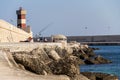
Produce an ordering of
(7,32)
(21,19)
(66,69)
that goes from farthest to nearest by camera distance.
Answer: (21,19), (7,32), (66,69)

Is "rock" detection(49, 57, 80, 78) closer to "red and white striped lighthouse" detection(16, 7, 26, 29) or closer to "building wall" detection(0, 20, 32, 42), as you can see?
"building wall" detection(0, 20, 32, 42)

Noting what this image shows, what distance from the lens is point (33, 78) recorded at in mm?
11242

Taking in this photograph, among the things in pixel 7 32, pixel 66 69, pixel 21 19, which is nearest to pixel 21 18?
pixel 21 19

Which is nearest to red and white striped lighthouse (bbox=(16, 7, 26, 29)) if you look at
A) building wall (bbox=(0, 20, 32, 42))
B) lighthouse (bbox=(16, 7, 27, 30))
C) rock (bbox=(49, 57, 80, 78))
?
lighthouse (bbox=(16, 7, 27, 30))

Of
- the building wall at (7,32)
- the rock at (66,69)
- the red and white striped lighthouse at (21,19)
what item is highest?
the red and white striped lighthouse at (21,19)

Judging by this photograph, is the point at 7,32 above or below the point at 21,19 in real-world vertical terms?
below

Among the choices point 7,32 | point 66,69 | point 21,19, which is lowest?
point 66,69

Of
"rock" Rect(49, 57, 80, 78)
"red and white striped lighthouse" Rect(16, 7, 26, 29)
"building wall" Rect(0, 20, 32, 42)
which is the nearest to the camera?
"rock" Rect(49, 57, 80, 78)

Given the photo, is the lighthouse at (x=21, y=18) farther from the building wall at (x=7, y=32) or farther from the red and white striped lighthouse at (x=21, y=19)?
the building wall at (x=7, y=32)

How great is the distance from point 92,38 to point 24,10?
290ft

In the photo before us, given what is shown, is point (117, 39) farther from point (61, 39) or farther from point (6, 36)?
point (6, 36)

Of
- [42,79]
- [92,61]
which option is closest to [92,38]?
[92,61]

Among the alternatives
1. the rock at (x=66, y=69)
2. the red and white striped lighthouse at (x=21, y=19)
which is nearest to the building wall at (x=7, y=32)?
the red and white striped lighthouse at (x=21, y=19)

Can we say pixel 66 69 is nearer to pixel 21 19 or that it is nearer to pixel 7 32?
pixel 7 32
